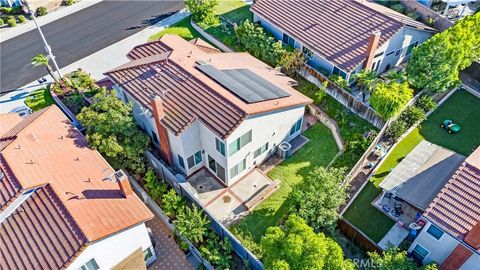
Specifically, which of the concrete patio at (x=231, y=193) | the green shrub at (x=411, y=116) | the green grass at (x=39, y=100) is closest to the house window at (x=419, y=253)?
the concrete patio at (x=231, y=193)

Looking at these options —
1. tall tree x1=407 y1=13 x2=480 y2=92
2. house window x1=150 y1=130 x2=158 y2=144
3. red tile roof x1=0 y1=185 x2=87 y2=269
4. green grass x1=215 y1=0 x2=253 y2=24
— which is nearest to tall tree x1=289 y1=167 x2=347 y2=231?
house window x1=150 y1=130 x2=158 y2=144

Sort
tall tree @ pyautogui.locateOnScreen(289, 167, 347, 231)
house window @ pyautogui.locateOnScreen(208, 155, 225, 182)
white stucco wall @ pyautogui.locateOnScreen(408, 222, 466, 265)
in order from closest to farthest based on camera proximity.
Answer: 1. white stucco wall @ pyautogui.locateOnScreen(408, 222, 466, 265)
2. tall tree @ pyautogui.locateOnScreen(289, 167, 347, 231)
3. house window @ pyautogui.locateOnScreen(208, 155, 225, 182)

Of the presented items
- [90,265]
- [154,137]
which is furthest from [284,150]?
[90,265]

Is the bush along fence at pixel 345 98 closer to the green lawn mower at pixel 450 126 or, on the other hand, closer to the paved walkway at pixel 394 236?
the green lawn mower at pixel 450 126

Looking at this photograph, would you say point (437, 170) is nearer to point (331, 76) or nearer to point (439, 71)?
point (439, 71)

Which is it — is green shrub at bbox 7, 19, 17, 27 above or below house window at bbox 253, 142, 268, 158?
above

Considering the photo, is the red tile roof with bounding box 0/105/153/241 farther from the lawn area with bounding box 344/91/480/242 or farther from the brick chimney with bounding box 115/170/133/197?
the lawn area with bounding box 344/91/480/242

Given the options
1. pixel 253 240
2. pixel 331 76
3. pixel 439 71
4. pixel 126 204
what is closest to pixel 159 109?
pixel 126 204
